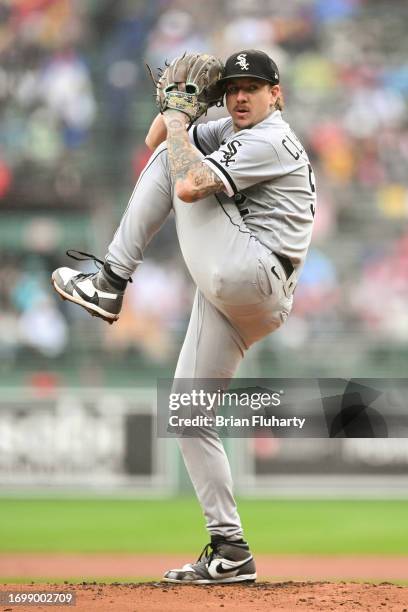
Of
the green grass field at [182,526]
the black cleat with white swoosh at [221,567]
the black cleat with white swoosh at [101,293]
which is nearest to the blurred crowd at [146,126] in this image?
the green grass field at [182,526]

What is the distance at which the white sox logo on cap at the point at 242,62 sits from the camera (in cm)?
365

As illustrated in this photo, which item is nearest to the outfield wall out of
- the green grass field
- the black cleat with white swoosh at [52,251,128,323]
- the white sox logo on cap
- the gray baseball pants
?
the green grass field

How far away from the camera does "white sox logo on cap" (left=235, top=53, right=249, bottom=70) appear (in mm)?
3650

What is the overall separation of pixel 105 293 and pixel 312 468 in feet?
19.8

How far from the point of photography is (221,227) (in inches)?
142

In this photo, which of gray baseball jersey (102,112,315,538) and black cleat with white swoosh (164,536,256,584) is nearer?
gray baseball jersey (102,112,315,538)

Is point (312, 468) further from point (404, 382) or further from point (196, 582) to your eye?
point (196, 582)

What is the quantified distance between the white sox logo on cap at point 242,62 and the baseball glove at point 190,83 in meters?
0.07

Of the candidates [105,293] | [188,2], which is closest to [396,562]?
[105,293]

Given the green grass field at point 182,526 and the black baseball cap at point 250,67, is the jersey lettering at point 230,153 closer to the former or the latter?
the black baseball cap at point 250,67

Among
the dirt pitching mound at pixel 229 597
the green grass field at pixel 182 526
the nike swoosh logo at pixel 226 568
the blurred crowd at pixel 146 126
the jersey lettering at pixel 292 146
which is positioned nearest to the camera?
the dirt pitching mound at pixel 229 597

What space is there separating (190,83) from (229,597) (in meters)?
1.77

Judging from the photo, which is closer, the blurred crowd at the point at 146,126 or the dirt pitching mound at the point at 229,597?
the dirt pitching mound at the point at 229,597

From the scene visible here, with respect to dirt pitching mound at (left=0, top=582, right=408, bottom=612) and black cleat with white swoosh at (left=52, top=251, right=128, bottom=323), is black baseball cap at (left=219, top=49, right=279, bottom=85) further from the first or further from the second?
dirt pitching mound at (left=0, top=582, right=408, bottom=612)
